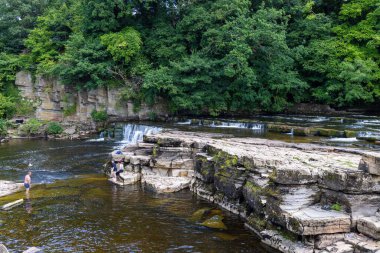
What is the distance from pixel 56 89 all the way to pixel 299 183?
33398 millimetres

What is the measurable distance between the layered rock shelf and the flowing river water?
790 mm

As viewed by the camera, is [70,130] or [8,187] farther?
[70,130]

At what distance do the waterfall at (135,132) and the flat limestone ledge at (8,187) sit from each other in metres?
11.1

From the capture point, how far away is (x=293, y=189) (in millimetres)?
13055

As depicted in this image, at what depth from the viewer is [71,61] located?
37000mm

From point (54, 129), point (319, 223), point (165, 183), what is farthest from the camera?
point (54, 129)

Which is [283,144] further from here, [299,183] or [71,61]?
[71,61]

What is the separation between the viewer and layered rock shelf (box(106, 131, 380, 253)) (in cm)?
1172

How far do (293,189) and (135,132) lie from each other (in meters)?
20.3

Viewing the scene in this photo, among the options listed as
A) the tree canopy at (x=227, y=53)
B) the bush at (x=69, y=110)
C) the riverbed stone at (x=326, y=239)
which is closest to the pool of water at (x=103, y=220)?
the riverbed stone at (x=326, y=239)

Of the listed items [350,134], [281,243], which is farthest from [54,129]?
[281,243]

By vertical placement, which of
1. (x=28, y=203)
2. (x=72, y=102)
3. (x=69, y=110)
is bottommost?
(x=28, y=203)

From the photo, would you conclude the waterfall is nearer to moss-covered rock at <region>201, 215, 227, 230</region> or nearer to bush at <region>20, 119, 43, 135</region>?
bush at <region>20, 119, 43, 135</region>

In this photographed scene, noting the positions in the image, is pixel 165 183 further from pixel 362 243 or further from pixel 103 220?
pixel 362 243
